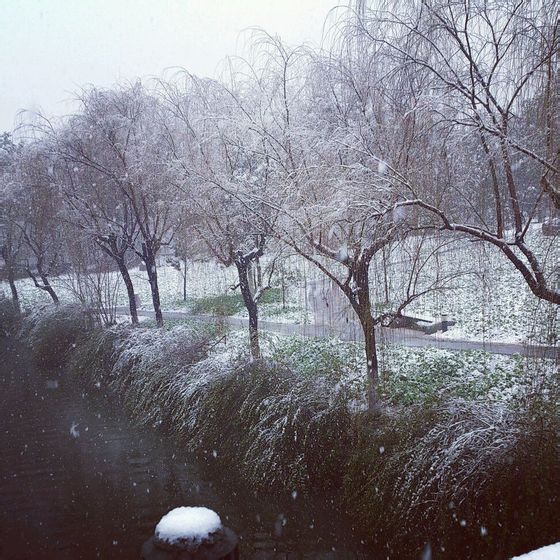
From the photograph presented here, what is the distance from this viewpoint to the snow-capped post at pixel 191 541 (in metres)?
1.46

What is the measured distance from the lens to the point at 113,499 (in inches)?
246

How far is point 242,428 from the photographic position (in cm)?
673

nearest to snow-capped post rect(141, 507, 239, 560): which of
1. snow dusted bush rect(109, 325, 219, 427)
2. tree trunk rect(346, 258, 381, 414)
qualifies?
tree trunk rect(346, 258, 381, 414)

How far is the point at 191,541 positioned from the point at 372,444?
4.17 meters

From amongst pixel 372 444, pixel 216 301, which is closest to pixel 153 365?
pixel 216 301

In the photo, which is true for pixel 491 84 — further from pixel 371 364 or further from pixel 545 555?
pixel 545 555

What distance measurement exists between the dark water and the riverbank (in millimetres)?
261

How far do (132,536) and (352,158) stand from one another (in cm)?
485

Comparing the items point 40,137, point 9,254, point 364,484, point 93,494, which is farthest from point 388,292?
point 9,254

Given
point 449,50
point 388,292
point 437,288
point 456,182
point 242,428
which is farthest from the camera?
point 242,428

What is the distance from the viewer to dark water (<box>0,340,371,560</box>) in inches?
205

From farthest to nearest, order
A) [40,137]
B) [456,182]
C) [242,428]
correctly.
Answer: [40,137], [242,428], [456,182]

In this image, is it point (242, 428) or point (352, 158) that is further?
point (242, 428)

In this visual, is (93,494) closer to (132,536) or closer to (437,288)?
(132,536)
